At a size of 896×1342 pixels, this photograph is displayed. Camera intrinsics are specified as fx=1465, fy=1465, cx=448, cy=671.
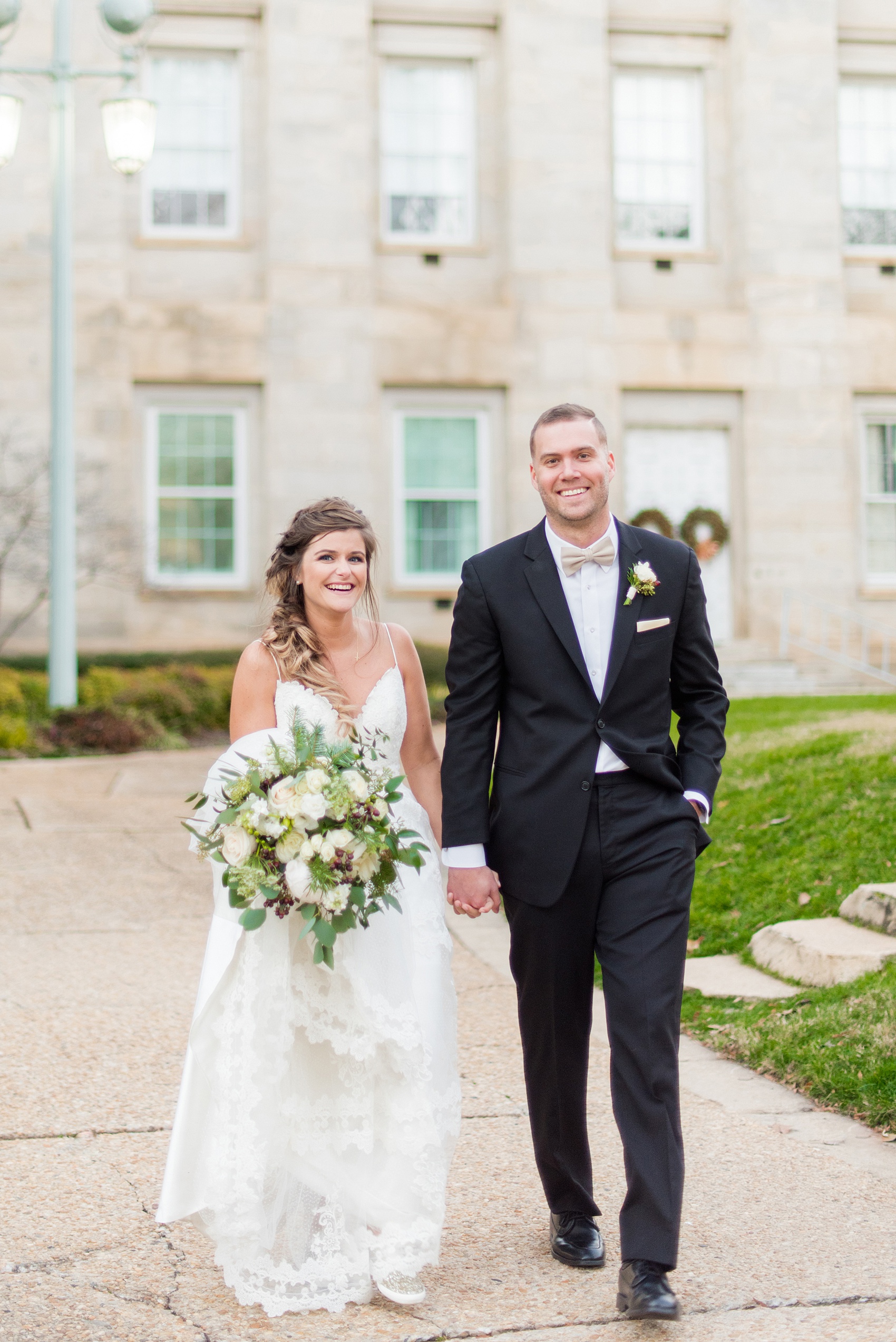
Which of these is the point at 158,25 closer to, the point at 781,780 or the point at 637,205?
the point at 637,205

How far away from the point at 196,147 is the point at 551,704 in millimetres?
18055

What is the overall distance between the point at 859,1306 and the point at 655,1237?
52 centimetres

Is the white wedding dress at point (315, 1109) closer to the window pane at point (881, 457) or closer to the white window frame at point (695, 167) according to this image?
the white window frame at point (695, 167)

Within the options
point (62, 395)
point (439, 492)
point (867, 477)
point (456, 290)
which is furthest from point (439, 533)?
point (62, 395)

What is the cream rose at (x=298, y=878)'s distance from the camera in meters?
3.35

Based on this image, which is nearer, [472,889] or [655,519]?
[472,889]

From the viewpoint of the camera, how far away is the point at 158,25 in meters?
19.6

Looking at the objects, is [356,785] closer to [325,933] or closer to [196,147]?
[325,933]

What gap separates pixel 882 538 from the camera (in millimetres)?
21125

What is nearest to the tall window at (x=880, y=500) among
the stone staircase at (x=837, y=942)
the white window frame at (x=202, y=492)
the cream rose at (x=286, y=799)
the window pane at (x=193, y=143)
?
the white window frame at (x=202, y=492)

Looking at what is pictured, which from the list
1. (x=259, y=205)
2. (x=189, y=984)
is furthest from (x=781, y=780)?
(x=259, y=205)

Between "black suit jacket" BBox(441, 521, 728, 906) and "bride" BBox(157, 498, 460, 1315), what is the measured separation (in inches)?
9.3

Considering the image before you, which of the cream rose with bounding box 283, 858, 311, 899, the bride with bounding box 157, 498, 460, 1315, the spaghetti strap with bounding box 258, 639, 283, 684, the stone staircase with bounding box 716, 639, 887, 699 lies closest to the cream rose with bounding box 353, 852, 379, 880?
the cream rose with bounding box 283, 858, 311, 899

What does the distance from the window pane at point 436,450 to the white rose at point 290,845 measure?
16844mm
